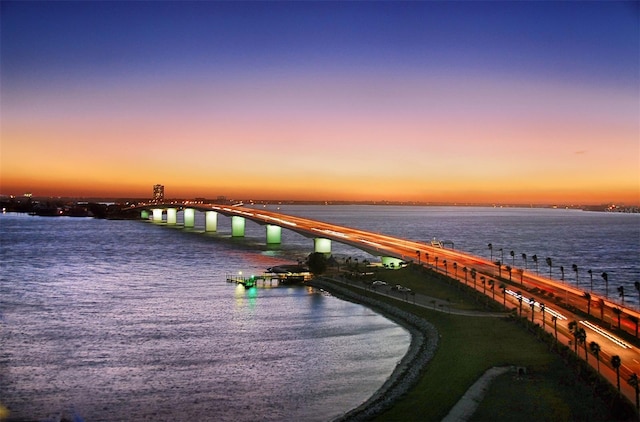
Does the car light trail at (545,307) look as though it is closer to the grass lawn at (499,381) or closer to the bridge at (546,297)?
the bridge at (546,297)

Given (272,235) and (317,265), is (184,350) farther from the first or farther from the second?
(272,235)

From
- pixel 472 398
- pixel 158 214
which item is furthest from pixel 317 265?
pixel 158 214

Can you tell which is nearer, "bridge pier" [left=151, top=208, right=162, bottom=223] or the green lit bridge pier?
the green lit bridge pier

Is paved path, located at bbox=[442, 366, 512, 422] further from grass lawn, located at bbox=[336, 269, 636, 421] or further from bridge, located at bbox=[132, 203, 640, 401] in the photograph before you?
bridge, located at bbox=[132, 203, 640, 401]

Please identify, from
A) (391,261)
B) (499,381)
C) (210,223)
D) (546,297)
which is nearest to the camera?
(499,381)

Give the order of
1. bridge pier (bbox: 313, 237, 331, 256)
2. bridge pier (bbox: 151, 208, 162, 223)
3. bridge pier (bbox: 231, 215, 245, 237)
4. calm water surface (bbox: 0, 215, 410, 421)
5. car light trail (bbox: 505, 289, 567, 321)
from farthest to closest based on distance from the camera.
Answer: bridge pier (bbox: 151, 208, 162, 223), bridge pier (bbox: 231, 215, 245, 237), bridge pier (bbox: 313, 237, 331, 256), car light trail (bbox: 505, 289, 567, 321), calm water surface (bbox: 0, 215, 410, 421)

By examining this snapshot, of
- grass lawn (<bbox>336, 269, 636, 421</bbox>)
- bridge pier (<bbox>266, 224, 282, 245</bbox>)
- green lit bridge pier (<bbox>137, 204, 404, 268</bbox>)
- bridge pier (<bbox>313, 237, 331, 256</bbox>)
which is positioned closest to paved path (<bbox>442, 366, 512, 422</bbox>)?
grass lawn (<bbox>336, 269, 636, 421</bbox>)
